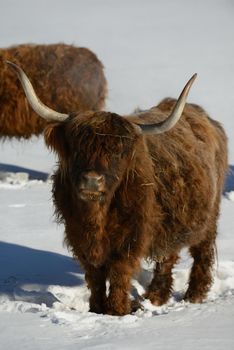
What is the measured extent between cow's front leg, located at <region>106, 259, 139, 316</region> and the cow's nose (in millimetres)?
663

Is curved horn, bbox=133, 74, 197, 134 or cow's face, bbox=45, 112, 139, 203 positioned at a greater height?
curved horn, bbox=133, 74, 197, 134

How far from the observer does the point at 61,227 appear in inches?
307

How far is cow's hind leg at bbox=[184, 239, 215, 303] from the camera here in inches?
235

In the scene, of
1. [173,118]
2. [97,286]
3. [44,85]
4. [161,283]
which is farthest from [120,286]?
[44,85]

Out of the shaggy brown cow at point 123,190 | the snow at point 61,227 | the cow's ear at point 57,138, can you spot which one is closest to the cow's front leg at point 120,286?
the shaggy brown cow at point 123,190

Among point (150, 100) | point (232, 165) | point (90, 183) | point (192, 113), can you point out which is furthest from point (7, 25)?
point (90, 183)

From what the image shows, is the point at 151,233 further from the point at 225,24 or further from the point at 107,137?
the point at 225,24

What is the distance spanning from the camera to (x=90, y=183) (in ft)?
14.7

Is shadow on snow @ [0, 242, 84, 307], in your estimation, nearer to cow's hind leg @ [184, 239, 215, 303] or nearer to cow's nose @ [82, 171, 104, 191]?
cow's hind leg @ [184, 239, 215, 303]

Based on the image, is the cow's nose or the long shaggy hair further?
the long shaggy hair

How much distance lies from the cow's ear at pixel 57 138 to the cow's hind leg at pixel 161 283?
144 cm

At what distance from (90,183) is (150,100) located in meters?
12.0

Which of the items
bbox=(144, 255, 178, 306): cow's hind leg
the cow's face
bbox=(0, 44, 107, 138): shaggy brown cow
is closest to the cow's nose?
the cow's face

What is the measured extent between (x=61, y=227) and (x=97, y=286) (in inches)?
105
